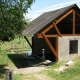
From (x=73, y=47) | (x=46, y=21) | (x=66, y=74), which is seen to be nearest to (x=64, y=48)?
(x=73, y=47)

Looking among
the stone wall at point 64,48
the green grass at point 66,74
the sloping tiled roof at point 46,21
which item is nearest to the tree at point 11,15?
the green grass at point 66,74

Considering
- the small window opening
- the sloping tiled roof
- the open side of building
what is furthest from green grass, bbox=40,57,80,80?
the small window opening

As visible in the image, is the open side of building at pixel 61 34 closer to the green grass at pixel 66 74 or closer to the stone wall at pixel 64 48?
the stone wall at pixel 64 48

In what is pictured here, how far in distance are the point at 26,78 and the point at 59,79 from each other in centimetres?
235

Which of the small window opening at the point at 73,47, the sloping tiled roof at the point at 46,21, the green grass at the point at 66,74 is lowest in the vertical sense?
the green grass at the point at 66,74

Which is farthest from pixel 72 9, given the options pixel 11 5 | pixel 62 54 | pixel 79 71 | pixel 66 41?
pixel 11 5

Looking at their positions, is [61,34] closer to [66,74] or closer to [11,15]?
[66,74]

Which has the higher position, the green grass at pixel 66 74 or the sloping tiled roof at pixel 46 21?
the sloping tiled roof at pixel 46 21

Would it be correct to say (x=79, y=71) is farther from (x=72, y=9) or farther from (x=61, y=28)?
(x=61, y=28)

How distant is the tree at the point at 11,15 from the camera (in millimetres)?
12875

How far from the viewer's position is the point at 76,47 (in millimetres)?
22203

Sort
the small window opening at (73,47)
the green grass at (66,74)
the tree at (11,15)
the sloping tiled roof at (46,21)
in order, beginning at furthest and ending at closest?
the small window opening at (73,47)
the sloping tiled roof at (46,21)
the green grass at (66,74)
the tree at (11,15)

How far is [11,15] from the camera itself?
42.0ft

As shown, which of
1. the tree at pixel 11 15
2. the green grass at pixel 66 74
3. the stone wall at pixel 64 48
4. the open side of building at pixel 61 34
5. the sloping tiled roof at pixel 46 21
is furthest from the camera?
the stone wall at pixel 64 48
